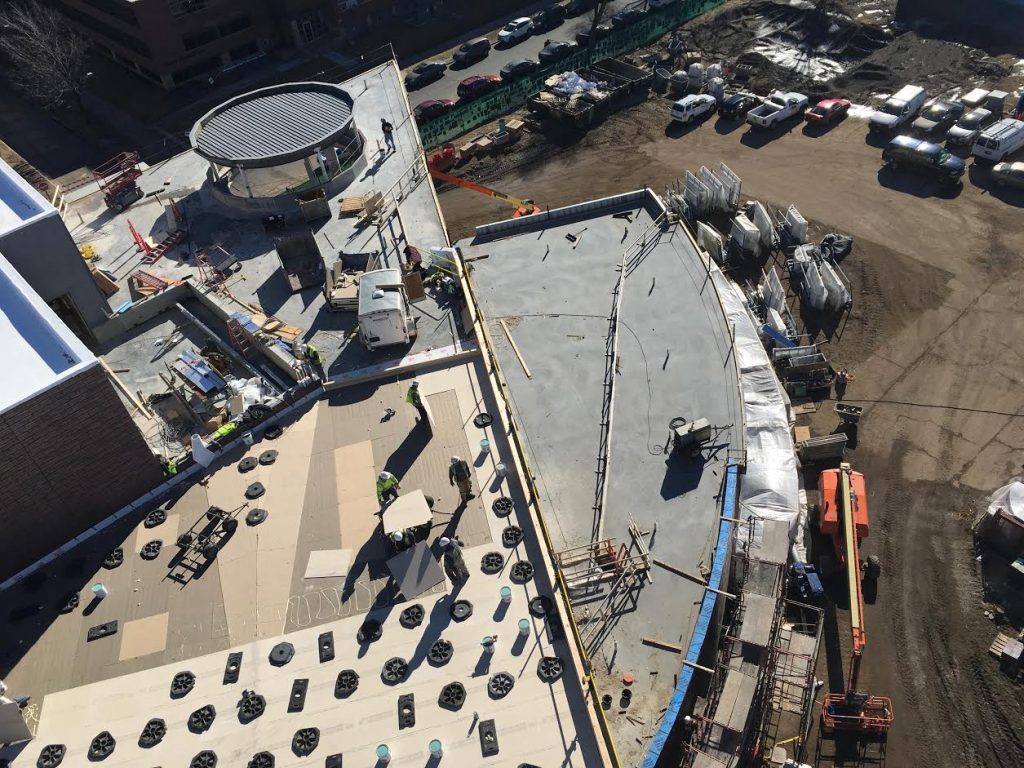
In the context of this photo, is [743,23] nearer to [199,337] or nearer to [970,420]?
[970,420]

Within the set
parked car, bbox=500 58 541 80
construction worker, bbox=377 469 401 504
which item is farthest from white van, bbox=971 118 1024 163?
construction worker, bbox=377 469 401 504

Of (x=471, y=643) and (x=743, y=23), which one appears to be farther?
(x=743, y=23)

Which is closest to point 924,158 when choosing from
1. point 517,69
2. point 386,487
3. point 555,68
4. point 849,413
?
point 849,413

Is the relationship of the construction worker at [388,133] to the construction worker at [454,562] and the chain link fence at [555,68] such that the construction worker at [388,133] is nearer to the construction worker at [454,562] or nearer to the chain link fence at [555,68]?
the chain link fence at [555,68]

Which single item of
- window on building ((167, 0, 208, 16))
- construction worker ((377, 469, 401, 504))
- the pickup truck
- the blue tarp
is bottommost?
the pickup truck

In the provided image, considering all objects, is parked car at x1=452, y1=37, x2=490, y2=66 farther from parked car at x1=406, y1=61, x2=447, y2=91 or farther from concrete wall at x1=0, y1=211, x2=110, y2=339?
concrete wall at x1=0, y1=211, x2=110, y2=339

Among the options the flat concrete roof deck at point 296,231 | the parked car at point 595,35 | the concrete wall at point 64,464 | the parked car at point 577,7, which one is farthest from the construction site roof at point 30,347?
the parked car at point 577,7

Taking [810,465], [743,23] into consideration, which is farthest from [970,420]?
[743,23]
